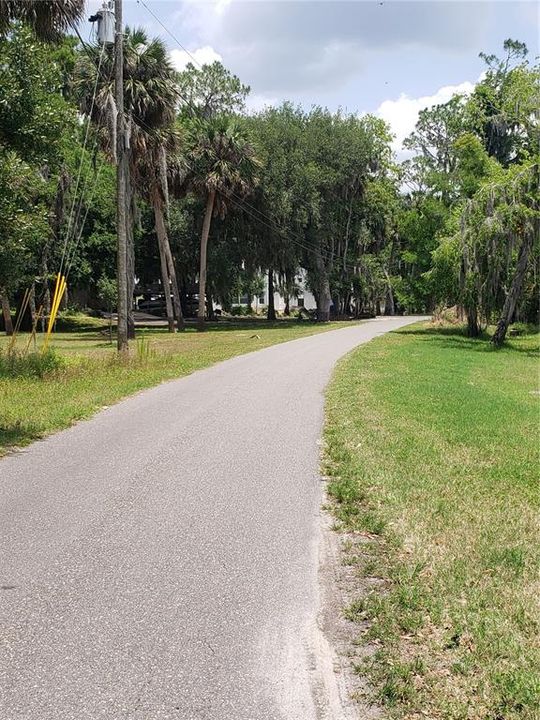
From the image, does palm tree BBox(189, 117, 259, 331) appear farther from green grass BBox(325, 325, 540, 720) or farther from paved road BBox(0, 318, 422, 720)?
paved road BBox(0, 318, 422, 720)

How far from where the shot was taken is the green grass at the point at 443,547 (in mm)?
3215

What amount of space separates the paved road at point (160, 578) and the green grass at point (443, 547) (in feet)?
1.33

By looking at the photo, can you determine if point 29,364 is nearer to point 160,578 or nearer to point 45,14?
point 45,14

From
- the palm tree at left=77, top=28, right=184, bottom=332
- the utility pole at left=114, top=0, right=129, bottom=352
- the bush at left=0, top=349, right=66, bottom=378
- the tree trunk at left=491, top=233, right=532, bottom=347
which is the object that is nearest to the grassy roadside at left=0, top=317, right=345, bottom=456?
the bush at left=0, top=349, right=66, bottom=378

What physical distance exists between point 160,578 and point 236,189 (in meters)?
35.9

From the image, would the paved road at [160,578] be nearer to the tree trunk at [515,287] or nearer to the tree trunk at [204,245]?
the tree trunk at [515,287]

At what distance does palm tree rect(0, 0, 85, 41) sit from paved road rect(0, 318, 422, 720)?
19.9 ft

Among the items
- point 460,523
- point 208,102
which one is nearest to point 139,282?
point 208,102

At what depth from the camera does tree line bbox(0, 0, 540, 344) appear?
52.8ft

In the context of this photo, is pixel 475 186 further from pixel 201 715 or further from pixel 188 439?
pixel 201 715

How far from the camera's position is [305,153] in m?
43.3

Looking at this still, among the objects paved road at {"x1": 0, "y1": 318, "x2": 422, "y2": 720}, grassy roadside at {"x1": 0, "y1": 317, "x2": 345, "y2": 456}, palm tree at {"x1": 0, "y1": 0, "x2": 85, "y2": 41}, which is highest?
palm tree at {"x1": 0, "y1": 0, "x2": 85, "y2": 41}

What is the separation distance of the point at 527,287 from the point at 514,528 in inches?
1218

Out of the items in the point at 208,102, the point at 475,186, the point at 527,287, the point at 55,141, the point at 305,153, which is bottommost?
the point at 527,287
